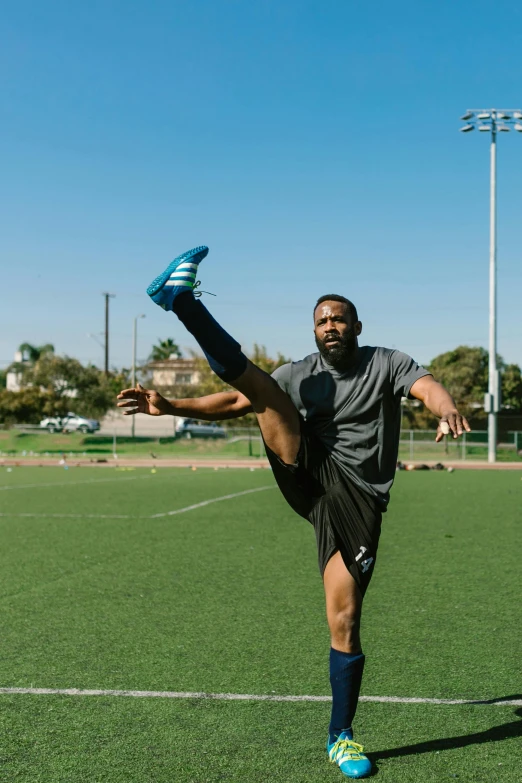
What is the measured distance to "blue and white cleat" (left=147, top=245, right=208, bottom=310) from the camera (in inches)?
147

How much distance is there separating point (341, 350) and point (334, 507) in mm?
724

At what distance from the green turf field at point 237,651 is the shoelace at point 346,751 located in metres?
0.06

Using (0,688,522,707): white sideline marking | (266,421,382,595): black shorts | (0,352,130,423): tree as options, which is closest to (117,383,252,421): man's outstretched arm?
(266,421,382,595): black shorts

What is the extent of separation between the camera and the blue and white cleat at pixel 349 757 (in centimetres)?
359

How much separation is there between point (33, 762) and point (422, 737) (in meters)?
1.76

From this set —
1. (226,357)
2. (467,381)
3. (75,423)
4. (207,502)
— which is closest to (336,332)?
(226,357)

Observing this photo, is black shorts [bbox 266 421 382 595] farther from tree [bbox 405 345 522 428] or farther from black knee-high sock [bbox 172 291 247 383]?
tree [bbox 405 345 522 428]

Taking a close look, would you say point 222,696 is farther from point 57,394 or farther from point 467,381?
point 467,381

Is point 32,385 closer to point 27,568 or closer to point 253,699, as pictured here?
point 27,568

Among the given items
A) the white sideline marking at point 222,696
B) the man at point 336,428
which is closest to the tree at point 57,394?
the white sideline marking at point 222,696

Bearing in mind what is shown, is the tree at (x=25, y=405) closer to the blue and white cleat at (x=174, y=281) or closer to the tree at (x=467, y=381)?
the tree at (x=467, y=381)

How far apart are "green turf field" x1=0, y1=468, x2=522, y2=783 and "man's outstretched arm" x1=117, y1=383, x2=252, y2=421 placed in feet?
4.94

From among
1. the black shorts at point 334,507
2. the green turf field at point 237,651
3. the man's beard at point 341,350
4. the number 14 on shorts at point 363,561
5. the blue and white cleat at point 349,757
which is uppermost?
the man's beard at point 341,350

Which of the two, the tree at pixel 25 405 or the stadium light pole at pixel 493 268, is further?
the tree at pixel 25 405
